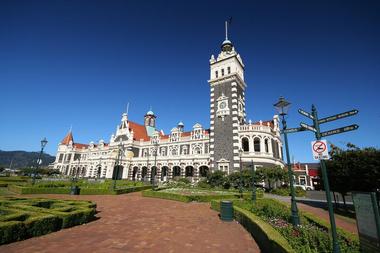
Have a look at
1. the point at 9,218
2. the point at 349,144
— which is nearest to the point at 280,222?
the point at 9,218

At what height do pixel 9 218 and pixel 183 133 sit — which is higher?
pixel 183 133

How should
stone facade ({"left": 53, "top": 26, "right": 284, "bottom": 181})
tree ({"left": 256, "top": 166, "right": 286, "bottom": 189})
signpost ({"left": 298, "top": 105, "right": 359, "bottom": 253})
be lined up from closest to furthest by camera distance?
signpost ({"left": 298, "top": 105, "right": 359, "bottom": 253})
tree ({"left": 256, "top": 166, "right": 286, "bottom": 189})
stone facade ({"left": 53, "top": 26, "right": 284, "bottom": 181})

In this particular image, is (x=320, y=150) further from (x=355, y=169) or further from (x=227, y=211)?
(x=355, y=169)

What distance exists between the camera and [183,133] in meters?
50.0

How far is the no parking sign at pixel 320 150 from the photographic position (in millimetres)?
6355

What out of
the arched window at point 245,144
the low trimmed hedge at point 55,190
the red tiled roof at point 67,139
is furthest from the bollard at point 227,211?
the red tiled roof at point 67,139

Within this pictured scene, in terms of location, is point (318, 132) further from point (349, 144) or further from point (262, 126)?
point (262, 126)

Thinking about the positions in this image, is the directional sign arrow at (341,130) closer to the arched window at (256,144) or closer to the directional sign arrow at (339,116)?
the directional sign arrow at (339,116)

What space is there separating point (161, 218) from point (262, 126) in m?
27.6

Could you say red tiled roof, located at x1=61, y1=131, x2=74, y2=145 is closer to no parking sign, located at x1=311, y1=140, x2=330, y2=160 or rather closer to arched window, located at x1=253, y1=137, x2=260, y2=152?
arched window, located at x1=253, y1=137, x2=260, y2=152

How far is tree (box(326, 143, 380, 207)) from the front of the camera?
1666 cm

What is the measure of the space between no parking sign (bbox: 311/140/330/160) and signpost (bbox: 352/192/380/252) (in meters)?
1.45

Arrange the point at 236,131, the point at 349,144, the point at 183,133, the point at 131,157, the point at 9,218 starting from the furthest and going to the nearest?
the point at 131,157 → the point at 183,133 → the point at 236,131 → the point at 349,144 → the point at 9,218

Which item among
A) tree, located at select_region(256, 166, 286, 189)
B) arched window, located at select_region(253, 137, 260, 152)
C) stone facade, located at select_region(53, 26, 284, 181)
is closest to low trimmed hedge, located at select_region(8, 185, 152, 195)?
stone facade, located at select_region(53, 26, 284, 181)
